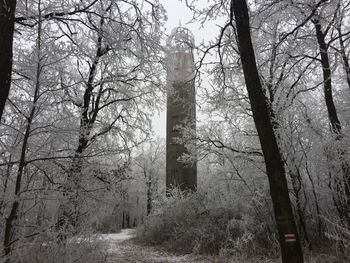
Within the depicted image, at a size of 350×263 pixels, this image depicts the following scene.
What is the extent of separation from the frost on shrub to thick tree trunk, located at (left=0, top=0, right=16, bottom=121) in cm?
684

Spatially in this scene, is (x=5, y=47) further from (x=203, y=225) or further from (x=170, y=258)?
(x=203, y=225)

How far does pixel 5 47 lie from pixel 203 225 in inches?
324

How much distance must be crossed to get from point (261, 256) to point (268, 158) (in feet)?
15.1

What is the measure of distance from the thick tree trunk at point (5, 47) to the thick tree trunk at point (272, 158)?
120 inches

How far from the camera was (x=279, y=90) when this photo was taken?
8.94 m

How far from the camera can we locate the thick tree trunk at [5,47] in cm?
354

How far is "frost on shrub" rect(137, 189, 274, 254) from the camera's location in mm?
9141

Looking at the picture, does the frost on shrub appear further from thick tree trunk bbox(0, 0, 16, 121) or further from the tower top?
thick tree trunk bbox(0, 0, 16, 121)

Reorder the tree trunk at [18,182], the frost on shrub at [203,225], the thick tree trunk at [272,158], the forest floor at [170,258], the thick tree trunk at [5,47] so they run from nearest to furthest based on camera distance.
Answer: the thick tree trunk at [5,47] < the thick tree trunk at [272,158] < the tree trunk at [18,182] < the forest floor at [170,258] < the frost on shrub at [203,225]

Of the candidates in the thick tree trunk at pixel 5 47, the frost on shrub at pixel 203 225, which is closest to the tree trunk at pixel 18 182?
the thick tree trunk at pixel 5 47

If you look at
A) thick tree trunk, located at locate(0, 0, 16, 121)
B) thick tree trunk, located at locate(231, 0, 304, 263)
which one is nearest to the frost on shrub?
thick tree trunk, located at locate(231, 0, 304, 263)

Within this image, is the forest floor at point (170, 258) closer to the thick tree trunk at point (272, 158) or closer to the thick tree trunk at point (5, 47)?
the thick tree trunk at point (272, 158)

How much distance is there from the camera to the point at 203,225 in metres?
10.2

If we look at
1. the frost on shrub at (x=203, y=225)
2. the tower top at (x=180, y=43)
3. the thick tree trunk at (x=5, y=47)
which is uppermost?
the tower top at (x=180, y=43)
